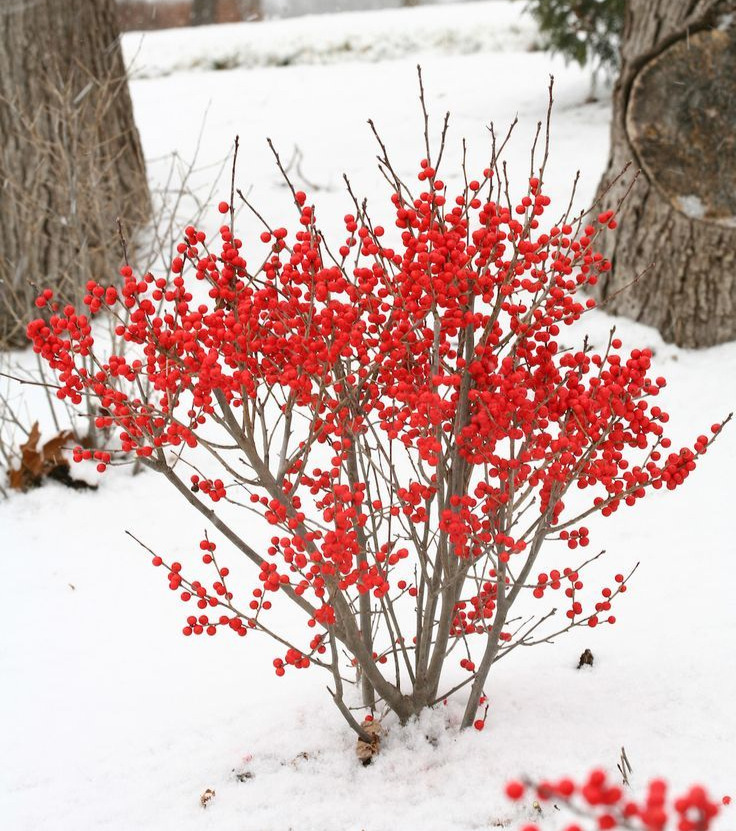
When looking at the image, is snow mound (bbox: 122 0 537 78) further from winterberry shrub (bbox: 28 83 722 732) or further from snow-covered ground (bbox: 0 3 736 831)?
winterberry shrub (bbox: 28 83 722 732)

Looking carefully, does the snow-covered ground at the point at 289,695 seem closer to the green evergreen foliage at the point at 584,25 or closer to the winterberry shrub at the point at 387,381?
the winterberry shrub at the point at 387,381

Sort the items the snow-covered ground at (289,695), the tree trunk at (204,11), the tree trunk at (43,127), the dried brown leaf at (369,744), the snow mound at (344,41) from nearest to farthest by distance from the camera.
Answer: the snow-covered ground at (289,695) < the dried brown leaf at (369,744) < the tree trunk at (43,127) < the snow mound at (344,41) < the tree trunk at (204,11)

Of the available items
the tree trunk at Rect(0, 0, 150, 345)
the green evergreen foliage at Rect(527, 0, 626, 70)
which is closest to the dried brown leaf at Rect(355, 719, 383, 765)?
the tree trunk at Rect(0, 0, 150, 345)

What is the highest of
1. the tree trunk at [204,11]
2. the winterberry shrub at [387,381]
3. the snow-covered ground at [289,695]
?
the tree trunk at [204,11]

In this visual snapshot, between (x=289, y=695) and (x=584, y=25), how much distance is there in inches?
→ 305

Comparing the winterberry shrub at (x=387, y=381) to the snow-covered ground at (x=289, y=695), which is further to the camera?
the snow-covered ground at (x=289, y=695)

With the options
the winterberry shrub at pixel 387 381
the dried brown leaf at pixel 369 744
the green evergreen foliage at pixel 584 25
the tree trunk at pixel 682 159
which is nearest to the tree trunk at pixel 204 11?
the green evergreen foliage at pixel 584 25

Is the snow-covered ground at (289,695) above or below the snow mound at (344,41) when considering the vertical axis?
below

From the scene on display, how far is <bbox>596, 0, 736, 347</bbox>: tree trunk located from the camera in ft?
15.0

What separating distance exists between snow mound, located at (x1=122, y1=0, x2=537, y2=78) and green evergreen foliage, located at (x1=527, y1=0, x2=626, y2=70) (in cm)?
409

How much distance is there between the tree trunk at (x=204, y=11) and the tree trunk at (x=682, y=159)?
64.3 ft

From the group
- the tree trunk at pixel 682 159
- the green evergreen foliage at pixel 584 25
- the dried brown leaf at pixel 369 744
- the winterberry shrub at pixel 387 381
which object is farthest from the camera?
the green evergreen foliage at pixel 584 25

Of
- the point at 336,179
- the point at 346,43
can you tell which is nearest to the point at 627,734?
the point at 336,179

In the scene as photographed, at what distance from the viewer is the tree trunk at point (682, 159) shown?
4574 millimetres
